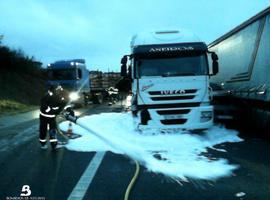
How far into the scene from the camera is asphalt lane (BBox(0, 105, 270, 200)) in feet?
21.4

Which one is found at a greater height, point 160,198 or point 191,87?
point 191,87

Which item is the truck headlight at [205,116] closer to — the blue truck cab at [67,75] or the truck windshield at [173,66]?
the truck windshield at [173,66]

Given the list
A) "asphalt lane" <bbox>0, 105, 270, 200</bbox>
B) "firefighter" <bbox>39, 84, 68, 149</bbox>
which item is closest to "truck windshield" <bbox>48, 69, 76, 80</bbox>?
"firefighter" <bbox>39, 84, 68, 149</bbox>

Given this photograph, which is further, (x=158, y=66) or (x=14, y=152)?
(x=158, y=66)

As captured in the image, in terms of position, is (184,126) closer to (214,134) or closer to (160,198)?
(214,134)

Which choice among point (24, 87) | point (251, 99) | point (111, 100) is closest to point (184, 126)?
point (251, 99)

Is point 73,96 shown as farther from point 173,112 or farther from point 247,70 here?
point 173,112

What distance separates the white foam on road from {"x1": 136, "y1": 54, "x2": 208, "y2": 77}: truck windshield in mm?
1808

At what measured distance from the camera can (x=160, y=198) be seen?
6285mm

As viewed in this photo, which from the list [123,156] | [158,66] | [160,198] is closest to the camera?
[160,198]

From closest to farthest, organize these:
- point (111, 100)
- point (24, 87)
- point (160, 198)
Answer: point (160, 198) < point (111, 100) < point (24, 87)

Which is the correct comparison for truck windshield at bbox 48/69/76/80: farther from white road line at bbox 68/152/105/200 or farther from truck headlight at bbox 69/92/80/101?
white road line at bbox 68/152/105/200

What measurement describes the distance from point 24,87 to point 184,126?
34611 mm

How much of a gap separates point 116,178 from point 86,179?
0.53m
